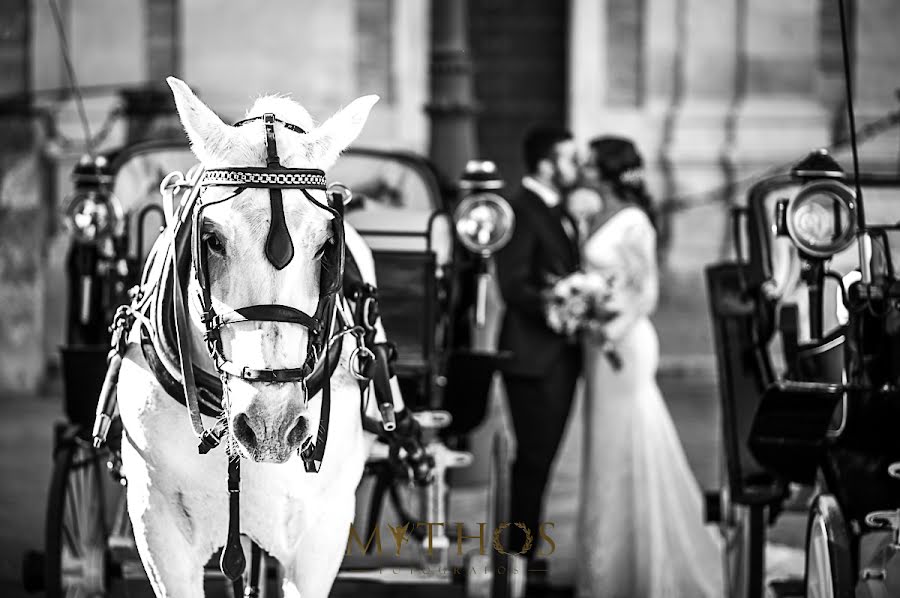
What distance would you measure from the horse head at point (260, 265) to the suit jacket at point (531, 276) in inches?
125

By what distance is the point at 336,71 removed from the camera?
13383 millimetres

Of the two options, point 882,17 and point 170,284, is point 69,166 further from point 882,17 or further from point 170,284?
point 170,284

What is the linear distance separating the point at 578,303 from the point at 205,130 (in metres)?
3.31

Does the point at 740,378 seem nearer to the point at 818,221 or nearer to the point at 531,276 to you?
the point at 818,221

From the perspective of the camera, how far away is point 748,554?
574 centimetres

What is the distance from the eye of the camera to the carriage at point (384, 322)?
5.43 metres

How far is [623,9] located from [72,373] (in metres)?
9.40

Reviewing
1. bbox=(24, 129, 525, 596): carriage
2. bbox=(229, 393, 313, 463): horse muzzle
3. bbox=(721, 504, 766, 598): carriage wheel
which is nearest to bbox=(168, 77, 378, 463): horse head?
bbox=(229, 393, 313, 463): horse muzzle

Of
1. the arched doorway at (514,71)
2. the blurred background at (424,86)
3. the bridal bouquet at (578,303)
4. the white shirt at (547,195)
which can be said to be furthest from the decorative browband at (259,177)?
the arched doorway at (514,71)

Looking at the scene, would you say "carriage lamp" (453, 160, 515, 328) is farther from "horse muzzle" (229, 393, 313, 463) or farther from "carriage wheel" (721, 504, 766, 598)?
"horse muzzle" (229, 393, 313, 463)

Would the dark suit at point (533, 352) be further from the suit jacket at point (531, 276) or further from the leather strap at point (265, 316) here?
the leather strap at point (265, 316)

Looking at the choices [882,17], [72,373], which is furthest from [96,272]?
[882,17]

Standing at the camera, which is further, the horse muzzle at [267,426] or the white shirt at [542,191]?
the white shirt at [542,191]

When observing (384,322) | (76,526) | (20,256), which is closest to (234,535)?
(384,322)
